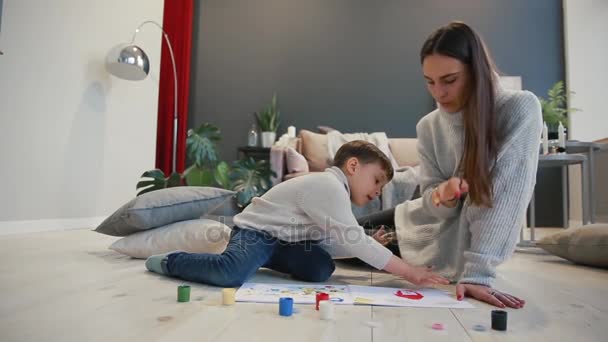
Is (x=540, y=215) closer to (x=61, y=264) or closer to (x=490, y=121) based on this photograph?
(x=490, y=121)

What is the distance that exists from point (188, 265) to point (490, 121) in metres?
0.91

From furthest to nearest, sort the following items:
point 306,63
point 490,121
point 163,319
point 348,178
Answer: point 306,63, point 348,178, point 490,121, point 163,319

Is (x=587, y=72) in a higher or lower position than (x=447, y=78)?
higher

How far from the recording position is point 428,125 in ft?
4.80

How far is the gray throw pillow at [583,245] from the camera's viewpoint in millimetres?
1749

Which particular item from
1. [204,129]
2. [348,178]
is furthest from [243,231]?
[204,129]

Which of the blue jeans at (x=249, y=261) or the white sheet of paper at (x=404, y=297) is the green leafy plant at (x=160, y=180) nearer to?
the blue jeans at (x=249, y=261)

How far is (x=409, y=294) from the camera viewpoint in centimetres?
113

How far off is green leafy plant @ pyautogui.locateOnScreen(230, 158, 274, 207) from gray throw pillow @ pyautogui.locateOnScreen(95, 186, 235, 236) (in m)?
1.15

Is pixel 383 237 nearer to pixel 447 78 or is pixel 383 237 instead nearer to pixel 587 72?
pixel 447 78

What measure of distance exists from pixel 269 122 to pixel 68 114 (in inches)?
75.1

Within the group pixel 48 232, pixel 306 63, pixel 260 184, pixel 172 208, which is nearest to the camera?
pixel 172 208

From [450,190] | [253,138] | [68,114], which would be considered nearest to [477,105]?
[450,190]

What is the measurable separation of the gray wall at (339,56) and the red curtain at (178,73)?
0.70 ft
